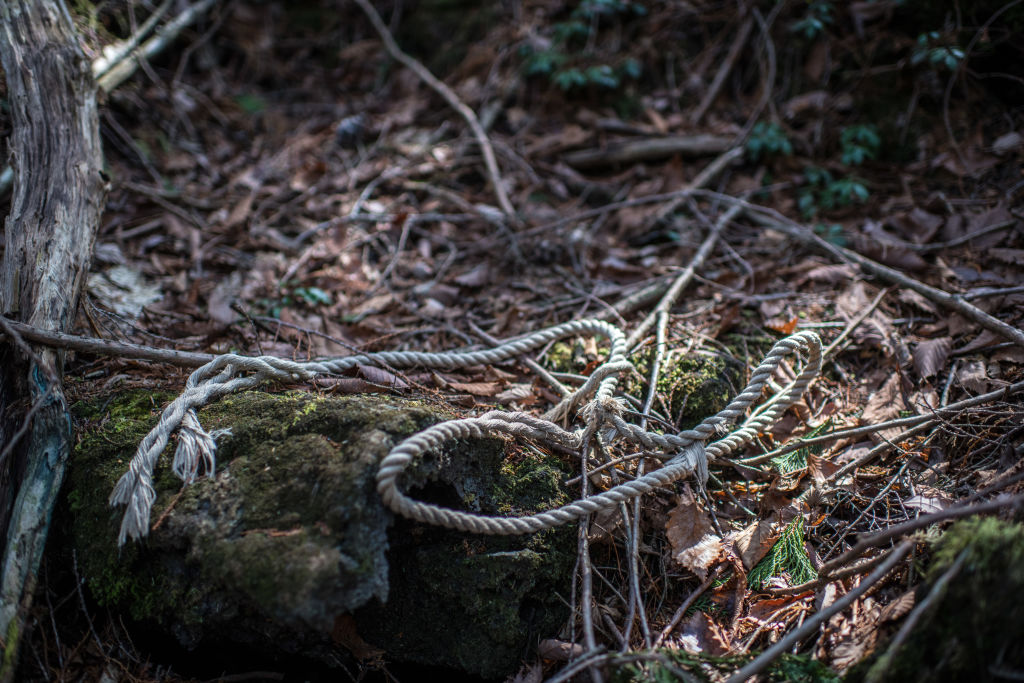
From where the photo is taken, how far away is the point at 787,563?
1796 millimetres

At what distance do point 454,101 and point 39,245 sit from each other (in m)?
3.09

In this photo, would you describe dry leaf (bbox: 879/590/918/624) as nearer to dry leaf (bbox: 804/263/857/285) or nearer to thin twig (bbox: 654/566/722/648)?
thin twig (bbox: 654/566/722/648)

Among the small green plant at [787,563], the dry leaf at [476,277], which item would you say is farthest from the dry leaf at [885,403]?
the dry leaf at [476,277]

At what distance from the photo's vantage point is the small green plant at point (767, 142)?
3764 millimetres

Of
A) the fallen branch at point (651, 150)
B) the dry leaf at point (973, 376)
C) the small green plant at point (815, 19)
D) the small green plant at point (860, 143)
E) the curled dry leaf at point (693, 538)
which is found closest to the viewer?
the curled dry leaf at point (693, 538)

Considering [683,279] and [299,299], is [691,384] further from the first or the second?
[299,299]

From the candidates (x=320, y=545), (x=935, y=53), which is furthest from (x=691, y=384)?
(x=935, y=53)

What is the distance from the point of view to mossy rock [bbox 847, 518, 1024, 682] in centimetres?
123

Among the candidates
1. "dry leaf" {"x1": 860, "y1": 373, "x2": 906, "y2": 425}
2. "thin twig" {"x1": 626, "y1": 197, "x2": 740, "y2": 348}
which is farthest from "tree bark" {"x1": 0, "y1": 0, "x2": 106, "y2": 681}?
"dry leaf" {"x1": 860, "y1": 373, "x2": 906, "y2": 425}

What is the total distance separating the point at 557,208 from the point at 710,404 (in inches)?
78.1

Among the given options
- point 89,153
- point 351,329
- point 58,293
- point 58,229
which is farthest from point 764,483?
point 89,153

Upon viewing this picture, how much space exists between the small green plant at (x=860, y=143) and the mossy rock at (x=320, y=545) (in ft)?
9.57

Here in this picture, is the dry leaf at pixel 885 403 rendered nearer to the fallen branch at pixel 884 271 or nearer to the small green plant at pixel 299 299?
the fallen branch at pixel 884 271

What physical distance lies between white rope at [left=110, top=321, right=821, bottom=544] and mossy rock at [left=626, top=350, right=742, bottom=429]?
0.73 feet
